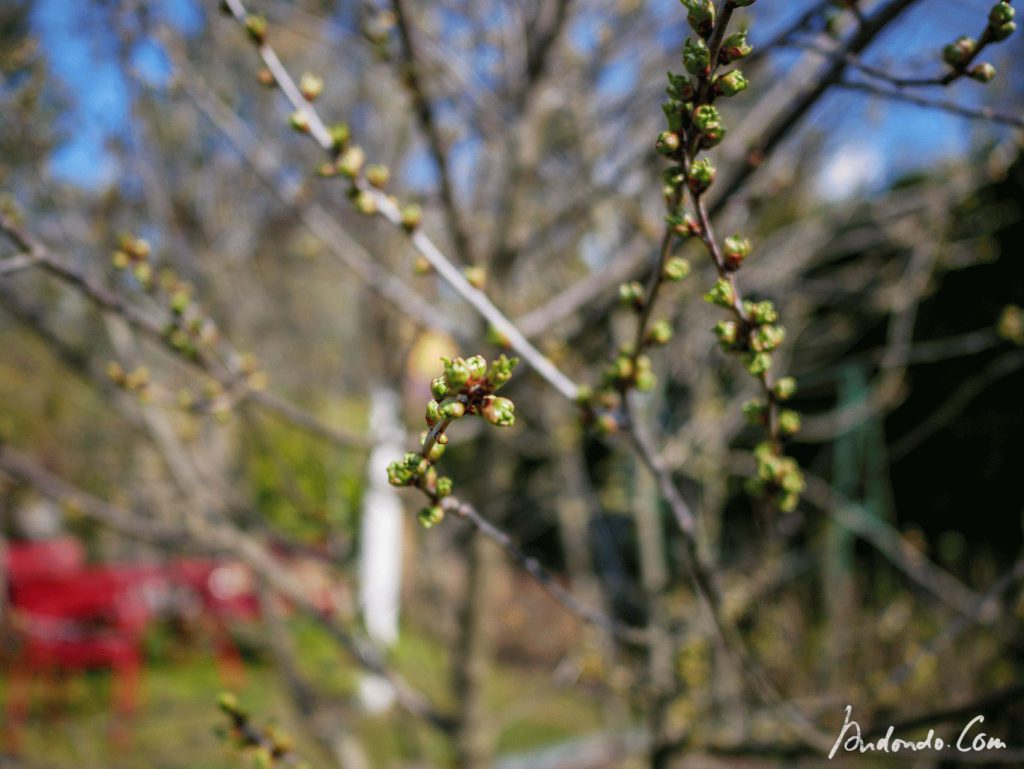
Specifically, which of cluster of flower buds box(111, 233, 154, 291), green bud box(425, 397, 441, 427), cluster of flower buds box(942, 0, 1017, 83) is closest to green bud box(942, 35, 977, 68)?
cluster of flower buds box(942, 0, 1017, 83)

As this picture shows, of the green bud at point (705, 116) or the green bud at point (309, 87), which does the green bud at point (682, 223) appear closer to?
the green bud at point (705, 116)

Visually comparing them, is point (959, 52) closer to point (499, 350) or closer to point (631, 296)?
point (631, 296)

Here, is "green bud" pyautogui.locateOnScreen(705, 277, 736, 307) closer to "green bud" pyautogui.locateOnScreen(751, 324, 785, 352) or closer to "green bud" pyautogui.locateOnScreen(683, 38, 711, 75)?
"green bud" pyautogui.locateOnScreen(751, 324, 785, 352)

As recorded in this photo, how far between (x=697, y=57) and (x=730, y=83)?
0.06 meters

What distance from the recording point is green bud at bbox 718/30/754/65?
2.84 feet

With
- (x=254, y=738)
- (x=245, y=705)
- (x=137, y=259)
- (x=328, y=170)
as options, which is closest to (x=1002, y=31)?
(x=328, y=170)

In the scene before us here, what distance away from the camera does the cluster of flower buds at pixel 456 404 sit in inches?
30.9

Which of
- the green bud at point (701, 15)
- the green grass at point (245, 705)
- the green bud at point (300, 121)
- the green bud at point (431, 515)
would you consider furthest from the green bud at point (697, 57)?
the green grass at point (245, 705)

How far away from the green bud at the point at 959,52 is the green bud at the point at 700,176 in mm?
474

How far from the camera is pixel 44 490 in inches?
80.4

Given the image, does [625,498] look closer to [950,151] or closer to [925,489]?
[950,151]

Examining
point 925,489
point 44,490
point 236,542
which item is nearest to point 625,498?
point 236,542

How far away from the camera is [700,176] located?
2.97 feet

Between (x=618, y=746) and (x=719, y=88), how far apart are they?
293 cm
